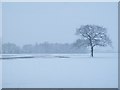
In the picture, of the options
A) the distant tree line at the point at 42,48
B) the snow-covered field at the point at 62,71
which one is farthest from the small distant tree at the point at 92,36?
the snow-covered field at the point at 62,71

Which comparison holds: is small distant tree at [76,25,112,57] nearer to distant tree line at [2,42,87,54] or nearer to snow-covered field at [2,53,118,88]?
distant tree line at [2,42,87,54]

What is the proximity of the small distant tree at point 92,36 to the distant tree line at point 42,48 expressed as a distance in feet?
0.50

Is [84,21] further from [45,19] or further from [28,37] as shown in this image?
[28,37]

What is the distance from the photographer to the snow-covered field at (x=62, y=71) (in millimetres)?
4863

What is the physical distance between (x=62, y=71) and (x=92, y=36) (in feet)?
3.37

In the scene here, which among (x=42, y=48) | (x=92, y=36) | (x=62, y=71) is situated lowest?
(x=62, y=71)

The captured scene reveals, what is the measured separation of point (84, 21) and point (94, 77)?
1.26 m

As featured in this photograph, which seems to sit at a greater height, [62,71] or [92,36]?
[92,36]

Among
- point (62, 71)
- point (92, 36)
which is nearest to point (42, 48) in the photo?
point (62, 71)

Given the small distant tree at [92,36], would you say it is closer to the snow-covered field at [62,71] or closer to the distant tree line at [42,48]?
the distant tree line at [42,48]

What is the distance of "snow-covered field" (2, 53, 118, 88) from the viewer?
486cm

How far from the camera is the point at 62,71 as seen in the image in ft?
17.1

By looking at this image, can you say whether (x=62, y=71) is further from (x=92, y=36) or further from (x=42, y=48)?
(x=92, y=36)

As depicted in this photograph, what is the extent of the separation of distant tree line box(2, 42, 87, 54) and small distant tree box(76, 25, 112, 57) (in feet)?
0.50
